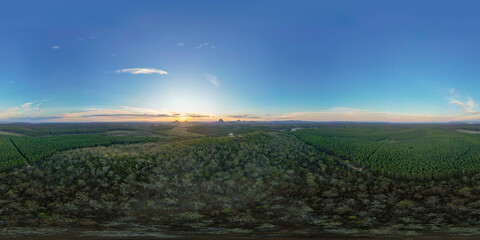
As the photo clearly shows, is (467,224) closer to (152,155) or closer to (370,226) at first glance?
(370,226)

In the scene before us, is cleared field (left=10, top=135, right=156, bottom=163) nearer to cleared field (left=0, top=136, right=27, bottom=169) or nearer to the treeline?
cleared field (left=0, top=136, right=27, bottom=169)

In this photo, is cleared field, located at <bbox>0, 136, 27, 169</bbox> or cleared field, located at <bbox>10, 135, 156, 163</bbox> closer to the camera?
cleared field, located at <bbox>0, 136, 27, 169</bbox>

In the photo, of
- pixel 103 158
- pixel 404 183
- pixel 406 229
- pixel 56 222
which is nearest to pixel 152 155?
pixel 103 158

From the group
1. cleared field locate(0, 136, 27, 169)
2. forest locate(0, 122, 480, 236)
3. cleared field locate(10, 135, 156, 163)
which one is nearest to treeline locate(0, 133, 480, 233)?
forest locate(0, 122, 480, 236)

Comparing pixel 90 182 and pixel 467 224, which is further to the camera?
pixel 90 182

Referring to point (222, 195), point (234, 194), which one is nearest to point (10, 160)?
point (222, 195)

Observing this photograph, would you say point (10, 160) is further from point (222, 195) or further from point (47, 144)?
point (222, 195)

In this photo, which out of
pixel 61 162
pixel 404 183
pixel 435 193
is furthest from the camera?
pixel 61 162

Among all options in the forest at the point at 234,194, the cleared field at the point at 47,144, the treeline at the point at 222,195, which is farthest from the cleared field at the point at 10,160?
the treeline at the point at 222,195
